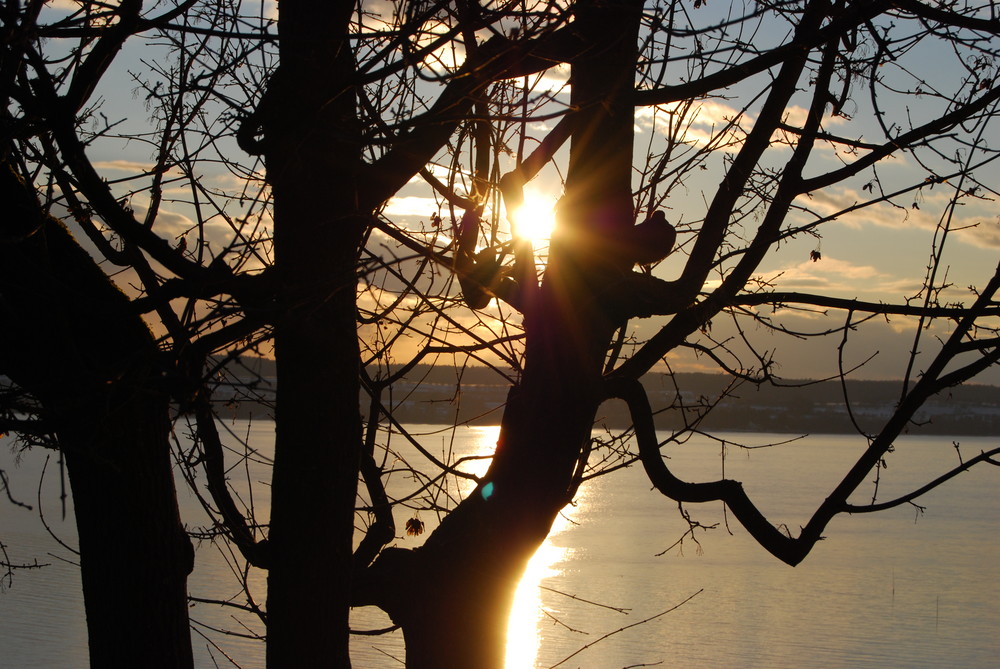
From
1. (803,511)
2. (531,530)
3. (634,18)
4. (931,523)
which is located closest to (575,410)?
(531,530)

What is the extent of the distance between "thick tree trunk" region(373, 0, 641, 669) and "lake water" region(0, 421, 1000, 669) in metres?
10.1

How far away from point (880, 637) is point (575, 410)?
20818 mm

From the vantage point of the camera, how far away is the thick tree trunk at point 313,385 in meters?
2.86

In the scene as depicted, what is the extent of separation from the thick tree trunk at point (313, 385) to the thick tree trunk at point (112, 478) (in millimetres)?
465

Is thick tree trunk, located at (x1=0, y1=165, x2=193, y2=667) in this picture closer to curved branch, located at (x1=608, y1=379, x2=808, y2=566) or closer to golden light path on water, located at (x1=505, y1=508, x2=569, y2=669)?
curved branch, located at (x1=608, y1=379, x2=808, y2=566)

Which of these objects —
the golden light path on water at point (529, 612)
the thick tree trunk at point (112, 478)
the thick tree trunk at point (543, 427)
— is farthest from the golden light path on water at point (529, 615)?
the thick tree trunk at point (112, 478)

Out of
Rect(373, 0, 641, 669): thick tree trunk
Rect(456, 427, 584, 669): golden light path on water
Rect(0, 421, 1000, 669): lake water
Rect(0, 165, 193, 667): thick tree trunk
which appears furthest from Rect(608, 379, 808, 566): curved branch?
Rect(0, 421, 1000, 669): lake water

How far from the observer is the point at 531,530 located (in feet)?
11.6

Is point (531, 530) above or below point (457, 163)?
below

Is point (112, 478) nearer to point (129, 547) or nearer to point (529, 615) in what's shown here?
point (129, 547)

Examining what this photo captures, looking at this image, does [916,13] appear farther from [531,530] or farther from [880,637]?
[880,637]

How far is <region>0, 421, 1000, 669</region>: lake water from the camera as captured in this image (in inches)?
740

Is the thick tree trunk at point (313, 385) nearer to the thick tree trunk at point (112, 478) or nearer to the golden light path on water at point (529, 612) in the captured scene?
A: the thick tree trunk at point (112, 478)

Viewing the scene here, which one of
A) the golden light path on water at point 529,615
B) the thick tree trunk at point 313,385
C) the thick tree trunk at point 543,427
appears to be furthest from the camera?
the golden light path on water at point 529,615
